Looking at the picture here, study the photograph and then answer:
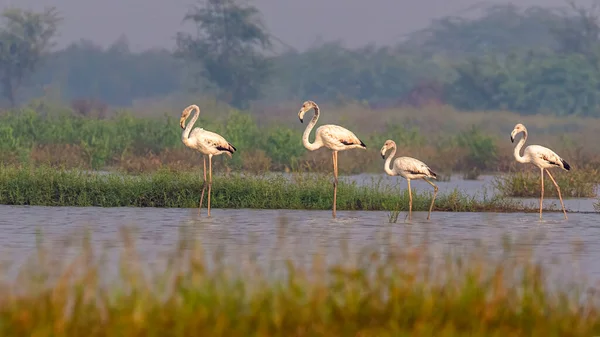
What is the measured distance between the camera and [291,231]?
56.0ft

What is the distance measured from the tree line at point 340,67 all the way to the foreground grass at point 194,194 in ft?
134

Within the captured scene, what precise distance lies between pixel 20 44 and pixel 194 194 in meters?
45.2

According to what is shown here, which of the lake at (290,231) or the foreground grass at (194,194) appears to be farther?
the foreground grass at (194,194)

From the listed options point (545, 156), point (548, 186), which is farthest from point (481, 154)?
point (545, 156)

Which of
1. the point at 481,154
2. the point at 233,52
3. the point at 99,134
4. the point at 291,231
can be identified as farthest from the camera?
the point at 233,52

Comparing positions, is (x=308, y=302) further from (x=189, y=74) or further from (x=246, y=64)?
(x=189, y=74)

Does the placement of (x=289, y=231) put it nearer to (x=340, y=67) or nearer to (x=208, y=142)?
(x=208, y=142)

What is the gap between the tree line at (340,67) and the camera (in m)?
62.0

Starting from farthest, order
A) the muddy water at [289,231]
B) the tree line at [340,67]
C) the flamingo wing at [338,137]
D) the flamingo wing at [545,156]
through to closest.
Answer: the tree line at [340,67] → the flamingo wing at [338,137] → the flamingo wing at [545,156] → the muddy water at [289,231]

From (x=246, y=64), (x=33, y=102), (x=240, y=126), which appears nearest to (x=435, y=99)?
(x=246, y=64)

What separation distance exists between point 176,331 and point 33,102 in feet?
→ 161

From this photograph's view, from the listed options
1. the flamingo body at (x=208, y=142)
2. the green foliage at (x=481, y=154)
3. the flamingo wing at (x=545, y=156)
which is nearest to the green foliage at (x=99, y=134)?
the green foliage at (x=481, y=154)

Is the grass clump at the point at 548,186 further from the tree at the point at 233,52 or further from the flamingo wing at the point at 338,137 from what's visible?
the tree at the point at 233,52

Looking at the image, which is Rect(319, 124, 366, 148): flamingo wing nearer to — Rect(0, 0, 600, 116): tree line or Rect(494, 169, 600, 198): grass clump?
Rect(494, 169, 600, 198): grass clump
